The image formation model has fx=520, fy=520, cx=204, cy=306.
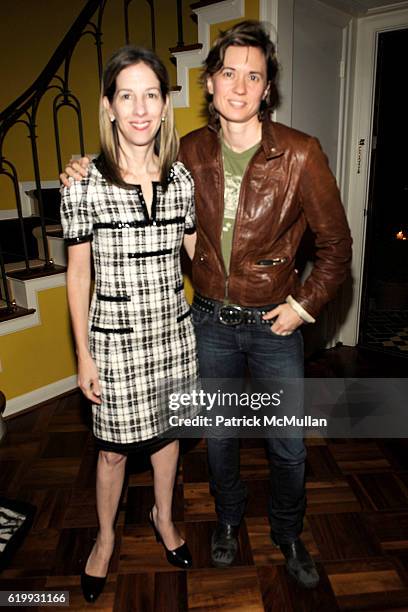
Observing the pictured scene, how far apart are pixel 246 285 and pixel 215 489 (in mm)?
803

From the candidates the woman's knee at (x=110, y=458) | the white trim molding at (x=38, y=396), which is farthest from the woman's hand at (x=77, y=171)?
the white trim molding at (x=38, y=396)

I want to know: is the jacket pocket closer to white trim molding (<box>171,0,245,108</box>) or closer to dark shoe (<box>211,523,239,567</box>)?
dark shoe (<box>211,523,239,567</box>)

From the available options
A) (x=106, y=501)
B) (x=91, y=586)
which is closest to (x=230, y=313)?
(x=106, y=501)

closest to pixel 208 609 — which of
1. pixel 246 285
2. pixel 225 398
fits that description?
pixel 225 398

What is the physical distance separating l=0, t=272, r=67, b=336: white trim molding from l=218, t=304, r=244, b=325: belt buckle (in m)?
1.67

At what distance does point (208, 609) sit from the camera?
1.73 metres

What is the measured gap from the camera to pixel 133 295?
60.6 inches

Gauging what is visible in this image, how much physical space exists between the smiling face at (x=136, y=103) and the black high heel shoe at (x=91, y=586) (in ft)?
4.73

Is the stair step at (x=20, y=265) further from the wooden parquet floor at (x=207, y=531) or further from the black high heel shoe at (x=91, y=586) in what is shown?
the black high heel shoe at (x=91, y=586)

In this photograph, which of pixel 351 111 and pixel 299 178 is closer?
Result: pixel 299 178

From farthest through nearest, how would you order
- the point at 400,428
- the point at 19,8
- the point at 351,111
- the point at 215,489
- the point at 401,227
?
the point at 401,227 → the point at 19,8 → the point at 351,111 → the point at 400,428 → the point at 215,489

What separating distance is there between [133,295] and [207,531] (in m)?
1.11

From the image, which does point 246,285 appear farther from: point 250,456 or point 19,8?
point 19,8

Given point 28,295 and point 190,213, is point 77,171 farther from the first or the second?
point 28,295
